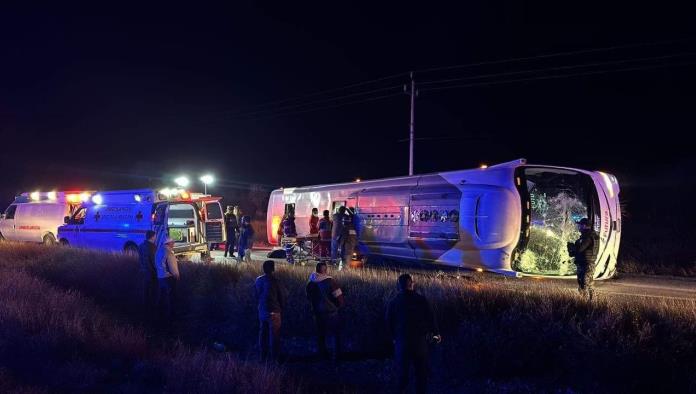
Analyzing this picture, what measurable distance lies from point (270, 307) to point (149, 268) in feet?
13.7

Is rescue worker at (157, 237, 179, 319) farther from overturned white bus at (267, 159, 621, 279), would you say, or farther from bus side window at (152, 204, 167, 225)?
overturned white bus at (267, 159, 621, 279)

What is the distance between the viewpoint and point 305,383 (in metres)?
6.91

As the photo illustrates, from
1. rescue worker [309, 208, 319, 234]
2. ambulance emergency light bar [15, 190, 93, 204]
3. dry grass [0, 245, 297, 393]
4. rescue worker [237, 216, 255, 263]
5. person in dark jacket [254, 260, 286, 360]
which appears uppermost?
ambulance emergency light bar [15, 190, 93, 204]

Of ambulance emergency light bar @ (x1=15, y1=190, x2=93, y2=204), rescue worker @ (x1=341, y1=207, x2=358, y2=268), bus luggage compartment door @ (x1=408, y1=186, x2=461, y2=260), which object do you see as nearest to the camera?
bus luggage compartment door @ (x1=408, y1=186, x2=461, y2=260)

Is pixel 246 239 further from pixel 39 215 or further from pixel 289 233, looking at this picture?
pixel 39 215

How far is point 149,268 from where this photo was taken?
1064 cm

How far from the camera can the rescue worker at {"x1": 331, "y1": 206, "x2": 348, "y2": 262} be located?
1442cm

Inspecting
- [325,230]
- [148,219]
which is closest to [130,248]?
[148,219]

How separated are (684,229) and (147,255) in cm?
1902

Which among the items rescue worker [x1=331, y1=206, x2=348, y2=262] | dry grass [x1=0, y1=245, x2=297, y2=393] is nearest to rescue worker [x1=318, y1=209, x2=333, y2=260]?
rescue worker [x1=331, y1=206, x2=348, y2=262]

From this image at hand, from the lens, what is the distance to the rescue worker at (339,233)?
1442 cm

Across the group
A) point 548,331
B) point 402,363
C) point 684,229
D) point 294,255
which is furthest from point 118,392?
point 684,229

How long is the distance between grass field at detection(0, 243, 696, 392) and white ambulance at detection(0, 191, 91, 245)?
10.6 metres

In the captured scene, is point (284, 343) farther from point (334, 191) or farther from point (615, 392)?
point (334, 191)
